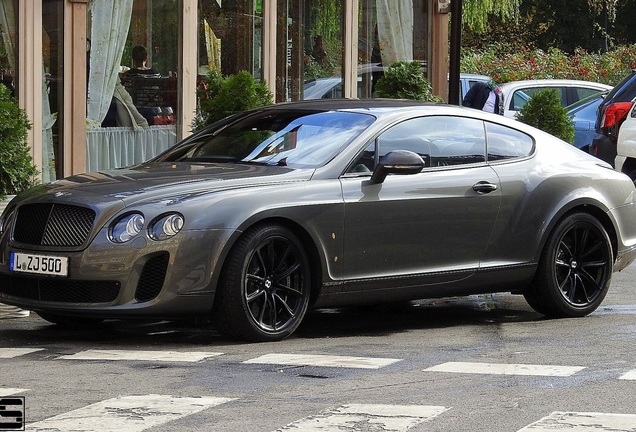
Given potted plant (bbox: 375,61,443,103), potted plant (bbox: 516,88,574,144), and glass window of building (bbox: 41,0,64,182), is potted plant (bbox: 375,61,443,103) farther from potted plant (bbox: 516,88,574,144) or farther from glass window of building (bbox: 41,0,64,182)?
glass window of building (bbox: 41,0,64,182)

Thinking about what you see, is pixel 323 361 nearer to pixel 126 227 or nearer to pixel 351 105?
pixel 126 227

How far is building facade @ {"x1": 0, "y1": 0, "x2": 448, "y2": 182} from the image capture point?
48.6 feet

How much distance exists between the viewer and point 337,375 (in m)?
7.44

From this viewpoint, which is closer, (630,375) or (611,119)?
(630,375)

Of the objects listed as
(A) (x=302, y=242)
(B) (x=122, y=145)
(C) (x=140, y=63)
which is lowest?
(A) (x=302, y=242)

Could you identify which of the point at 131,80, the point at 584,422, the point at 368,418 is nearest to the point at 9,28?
the point at 131,80

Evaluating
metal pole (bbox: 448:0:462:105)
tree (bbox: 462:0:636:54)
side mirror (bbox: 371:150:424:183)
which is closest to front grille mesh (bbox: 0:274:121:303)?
side mirror (bbox: 371:150:424:183)

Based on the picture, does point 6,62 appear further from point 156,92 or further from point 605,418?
point 605,418

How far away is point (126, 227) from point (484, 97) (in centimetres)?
1473

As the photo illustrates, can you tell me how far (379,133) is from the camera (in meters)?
9.45

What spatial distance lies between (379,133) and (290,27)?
8957 mm

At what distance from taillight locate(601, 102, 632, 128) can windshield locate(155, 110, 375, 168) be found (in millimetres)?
9130

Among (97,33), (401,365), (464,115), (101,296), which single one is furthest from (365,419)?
(97,33)

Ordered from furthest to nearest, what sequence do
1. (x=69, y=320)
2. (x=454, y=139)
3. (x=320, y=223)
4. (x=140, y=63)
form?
1. (x=140, y=63)
2. (x=454, y=139)
3. (x=69, y=320)
4. (x=320, y=223)
